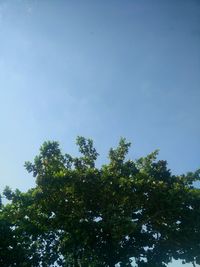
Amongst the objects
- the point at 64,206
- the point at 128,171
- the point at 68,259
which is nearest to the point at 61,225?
the point at 64,206

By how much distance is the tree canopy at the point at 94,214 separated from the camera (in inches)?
894

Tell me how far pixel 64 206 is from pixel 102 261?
5.98 meters

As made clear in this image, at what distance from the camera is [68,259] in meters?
26.2

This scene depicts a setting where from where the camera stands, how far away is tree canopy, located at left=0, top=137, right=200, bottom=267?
22.7 meters

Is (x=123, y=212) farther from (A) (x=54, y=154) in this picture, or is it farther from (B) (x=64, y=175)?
(A) (x=54, y=154)

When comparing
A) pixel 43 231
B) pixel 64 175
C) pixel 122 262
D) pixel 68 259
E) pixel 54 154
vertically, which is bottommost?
pixel 122 262

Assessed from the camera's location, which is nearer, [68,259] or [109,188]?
[109,188]

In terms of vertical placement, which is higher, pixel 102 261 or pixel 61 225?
pixel 61 225

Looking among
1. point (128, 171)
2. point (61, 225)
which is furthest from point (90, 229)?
point (128, 171)

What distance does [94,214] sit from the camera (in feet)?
78.9

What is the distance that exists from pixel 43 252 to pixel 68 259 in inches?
101

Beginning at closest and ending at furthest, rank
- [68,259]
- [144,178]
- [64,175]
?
1. [64,175]
2. [144,178]
3. [68,259]

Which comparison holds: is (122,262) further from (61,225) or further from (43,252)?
(43,252)

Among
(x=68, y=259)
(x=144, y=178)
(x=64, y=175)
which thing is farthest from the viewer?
(x=68, y=259)
